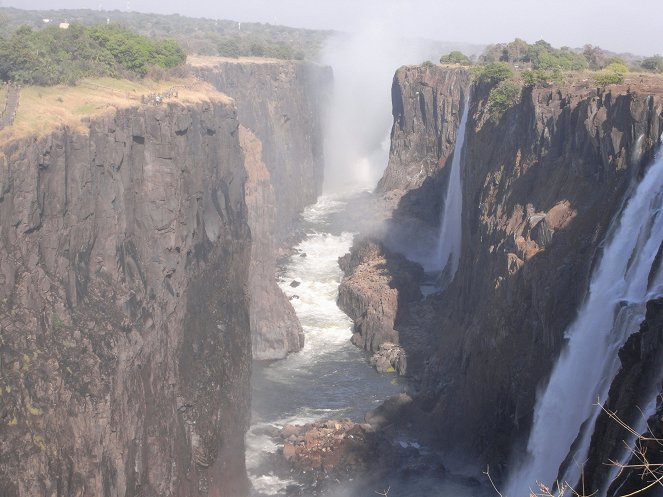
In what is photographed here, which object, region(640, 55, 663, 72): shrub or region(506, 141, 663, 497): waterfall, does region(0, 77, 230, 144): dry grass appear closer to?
region(506, 141, 663, 497): waterfall

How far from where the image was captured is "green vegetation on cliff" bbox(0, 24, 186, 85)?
37188 millimetres

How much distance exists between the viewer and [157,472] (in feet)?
103

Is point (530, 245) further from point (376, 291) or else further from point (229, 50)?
point (229, 50)

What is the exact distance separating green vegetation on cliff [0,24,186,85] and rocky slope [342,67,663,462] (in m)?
22.6

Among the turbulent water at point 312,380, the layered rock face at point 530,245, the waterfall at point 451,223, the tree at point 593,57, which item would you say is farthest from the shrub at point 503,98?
the tree at point 593,57

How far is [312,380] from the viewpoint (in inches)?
1975

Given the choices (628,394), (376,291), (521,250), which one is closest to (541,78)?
(521,250)

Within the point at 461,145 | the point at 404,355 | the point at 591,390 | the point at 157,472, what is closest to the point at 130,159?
the point at 157,472

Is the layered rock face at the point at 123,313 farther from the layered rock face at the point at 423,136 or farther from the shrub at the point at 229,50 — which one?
the shrub at the point at 229,50

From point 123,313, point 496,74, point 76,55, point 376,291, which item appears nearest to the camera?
point 123,313

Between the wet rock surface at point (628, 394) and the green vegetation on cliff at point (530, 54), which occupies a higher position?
the green vegetation on cliff at point (530, 54)

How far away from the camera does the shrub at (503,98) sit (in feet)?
174

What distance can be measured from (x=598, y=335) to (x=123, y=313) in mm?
17268

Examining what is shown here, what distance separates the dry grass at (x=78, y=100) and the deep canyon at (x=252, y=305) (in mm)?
684
